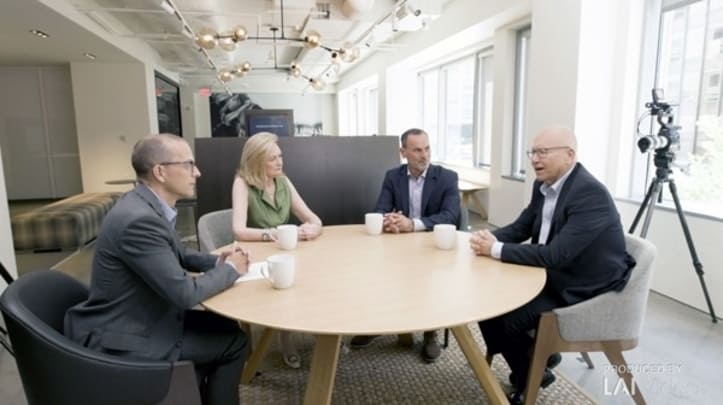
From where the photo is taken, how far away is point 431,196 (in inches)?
104

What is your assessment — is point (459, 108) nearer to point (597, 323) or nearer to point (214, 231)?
point (214, 231)

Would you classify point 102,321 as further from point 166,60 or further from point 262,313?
point 166,60

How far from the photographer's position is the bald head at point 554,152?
186 cm

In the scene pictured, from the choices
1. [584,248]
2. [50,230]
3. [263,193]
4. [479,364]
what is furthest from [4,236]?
[584,248]

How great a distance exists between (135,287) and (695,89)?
3.83 meters

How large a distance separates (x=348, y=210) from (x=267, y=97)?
11246mm

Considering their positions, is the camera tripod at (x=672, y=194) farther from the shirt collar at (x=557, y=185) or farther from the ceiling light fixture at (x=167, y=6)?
the ceiling light fixture at (x=167, y=6)

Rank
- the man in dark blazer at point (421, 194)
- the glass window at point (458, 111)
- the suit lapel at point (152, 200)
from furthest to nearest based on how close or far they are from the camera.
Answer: the glass window at point (458, 111)
the man in dark blazer at point (421, 194)
the suit lapel at point (152, 200)

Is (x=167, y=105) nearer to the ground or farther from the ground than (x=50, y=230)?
farther from the ground

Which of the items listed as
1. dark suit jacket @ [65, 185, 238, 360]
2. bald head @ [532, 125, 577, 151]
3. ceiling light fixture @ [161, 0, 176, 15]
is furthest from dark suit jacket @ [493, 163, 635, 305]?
ceiling light fixture @ [161, 0, 176, 15]

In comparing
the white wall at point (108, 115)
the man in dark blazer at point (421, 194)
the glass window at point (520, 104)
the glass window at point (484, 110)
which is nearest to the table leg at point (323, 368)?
the man in dark blazer at point (421, 194)

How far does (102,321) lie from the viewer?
1.34 meters

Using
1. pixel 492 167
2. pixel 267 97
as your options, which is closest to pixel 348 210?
pixel 492 167

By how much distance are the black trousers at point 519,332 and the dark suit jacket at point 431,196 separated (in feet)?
2.28
